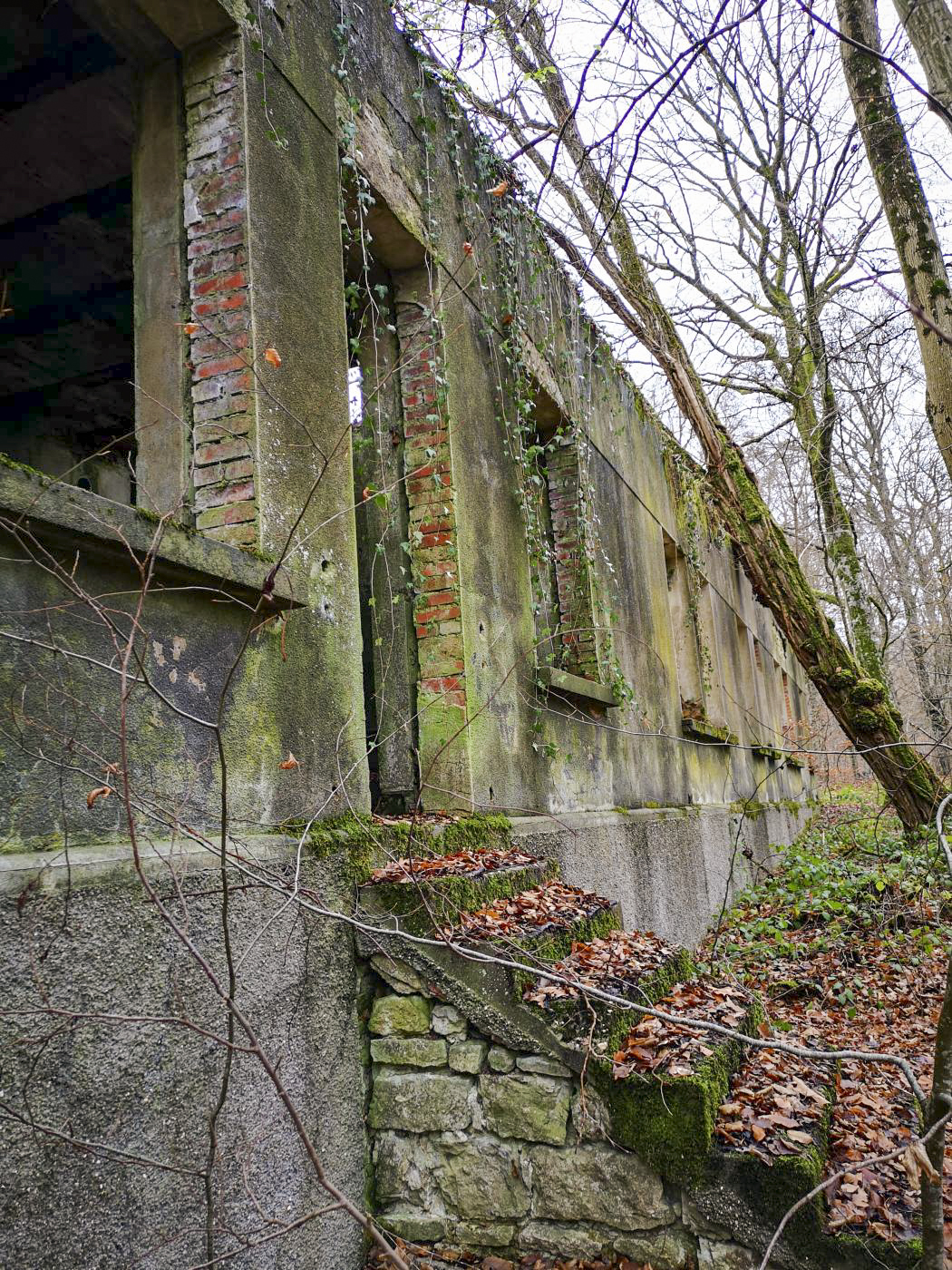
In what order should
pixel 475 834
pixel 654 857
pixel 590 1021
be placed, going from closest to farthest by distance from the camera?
pixel 590 1021, pixel 475 834, pixel 654 857

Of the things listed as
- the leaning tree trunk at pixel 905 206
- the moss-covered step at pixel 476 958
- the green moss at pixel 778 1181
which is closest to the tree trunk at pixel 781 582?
the leaning tree trunk at pixel 905 206

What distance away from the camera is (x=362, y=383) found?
4.75 metres

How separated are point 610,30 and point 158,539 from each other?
1.91 m

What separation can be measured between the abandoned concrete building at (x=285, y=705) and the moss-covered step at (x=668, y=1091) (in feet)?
0.05

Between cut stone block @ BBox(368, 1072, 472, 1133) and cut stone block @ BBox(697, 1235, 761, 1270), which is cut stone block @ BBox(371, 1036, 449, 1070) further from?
cut stone block @ BBox(697, 1235, 761, 1270)

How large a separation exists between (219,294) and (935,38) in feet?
14.0

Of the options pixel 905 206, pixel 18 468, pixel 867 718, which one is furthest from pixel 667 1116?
pixel 867 718

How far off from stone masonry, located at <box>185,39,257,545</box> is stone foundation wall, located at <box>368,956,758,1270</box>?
66.1 inches

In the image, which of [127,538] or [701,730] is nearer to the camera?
[127,538]

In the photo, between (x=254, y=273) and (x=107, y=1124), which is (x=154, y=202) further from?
(x=107, y=1124)

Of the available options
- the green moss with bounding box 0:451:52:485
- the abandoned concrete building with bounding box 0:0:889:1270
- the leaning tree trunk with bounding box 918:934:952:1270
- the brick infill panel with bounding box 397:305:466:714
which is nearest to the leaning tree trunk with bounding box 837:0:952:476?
the abandoned concrete building with bounding box 0:0:889:1270

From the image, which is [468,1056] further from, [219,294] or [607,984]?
[219,294]

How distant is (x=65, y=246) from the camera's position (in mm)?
5055

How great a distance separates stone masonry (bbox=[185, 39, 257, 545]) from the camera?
10.4 ft
